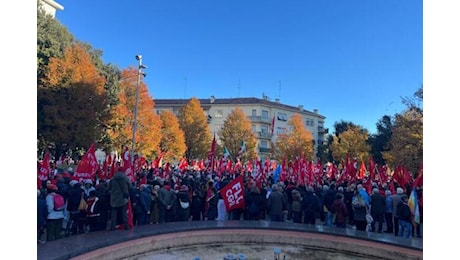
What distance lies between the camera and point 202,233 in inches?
350

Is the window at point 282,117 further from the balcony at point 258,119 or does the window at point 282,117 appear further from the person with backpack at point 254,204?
the person with backpack at point 254,204

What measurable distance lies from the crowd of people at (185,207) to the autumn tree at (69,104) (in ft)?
58.2

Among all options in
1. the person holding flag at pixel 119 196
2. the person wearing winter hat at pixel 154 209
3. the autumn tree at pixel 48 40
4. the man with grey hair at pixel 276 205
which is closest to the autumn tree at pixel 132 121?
the autumn tree at pixel 48 40

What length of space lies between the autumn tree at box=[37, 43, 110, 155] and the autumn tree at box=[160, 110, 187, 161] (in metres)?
16.7

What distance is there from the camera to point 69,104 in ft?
93.8

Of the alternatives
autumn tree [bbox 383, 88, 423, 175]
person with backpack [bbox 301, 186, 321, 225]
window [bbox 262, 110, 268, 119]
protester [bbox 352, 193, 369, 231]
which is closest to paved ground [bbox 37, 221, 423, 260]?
protester [bbox 352, 193, 369, 231]

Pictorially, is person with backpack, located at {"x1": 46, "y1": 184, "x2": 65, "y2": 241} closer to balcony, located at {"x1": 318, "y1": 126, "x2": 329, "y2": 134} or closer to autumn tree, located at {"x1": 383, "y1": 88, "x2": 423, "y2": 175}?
autumn tree, located at {"x1": 383, "y1": 88, "x2": 423, "y2": 175}

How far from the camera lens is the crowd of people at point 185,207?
908 cm

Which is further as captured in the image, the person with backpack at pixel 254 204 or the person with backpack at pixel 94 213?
the person with backpack at pixel 254 204

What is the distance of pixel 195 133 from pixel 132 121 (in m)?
16.8
